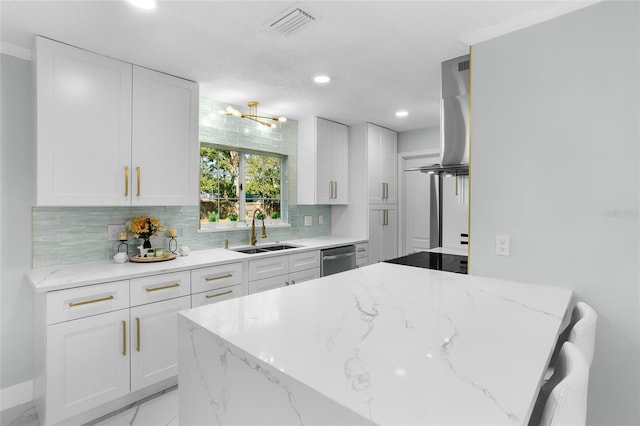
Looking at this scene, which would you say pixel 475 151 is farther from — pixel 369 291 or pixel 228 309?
pixel 228 309

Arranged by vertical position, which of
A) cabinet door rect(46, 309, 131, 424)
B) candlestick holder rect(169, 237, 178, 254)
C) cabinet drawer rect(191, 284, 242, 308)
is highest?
candlestick holder rect(169, 237, 178, 254)

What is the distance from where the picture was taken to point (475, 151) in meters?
2.00

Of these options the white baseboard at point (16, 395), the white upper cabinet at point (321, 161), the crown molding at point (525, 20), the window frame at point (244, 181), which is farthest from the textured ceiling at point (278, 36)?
the white baseboard at point (16, 395)

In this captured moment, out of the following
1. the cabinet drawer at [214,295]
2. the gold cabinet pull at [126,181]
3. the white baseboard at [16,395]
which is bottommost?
the white baseboard at [16,395]

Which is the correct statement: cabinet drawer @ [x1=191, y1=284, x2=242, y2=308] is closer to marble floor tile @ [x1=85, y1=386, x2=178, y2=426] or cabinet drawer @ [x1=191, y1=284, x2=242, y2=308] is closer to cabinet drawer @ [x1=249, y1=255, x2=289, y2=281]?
cabinet drawer @ [x1=249, y1=255, x2=289, y2=281]

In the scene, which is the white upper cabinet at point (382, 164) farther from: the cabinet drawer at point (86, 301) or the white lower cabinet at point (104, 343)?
the cabinet drawer at point (86, 301)

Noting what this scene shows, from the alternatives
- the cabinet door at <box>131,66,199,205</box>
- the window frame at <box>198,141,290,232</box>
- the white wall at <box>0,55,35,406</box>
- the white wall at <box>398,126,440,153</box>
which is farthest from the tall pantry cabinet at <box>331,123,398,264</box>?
the white wall at <box>0,55,35,406</box>

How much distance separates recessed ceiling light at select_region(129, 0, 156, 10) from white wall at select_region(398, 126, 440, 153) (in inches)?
140

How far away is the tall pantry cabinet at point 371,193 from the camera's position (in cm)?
421

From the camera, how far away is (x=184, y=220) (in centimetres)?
301

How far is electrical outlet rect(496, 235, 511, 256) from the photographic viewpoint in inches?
74.3

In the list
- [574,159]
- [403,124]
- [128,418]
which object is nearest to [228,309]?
[128,418]

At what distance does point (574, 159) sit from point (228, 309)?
1.80 metres

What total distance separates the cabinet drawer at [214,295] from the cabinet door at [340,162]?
1784 millimetres
